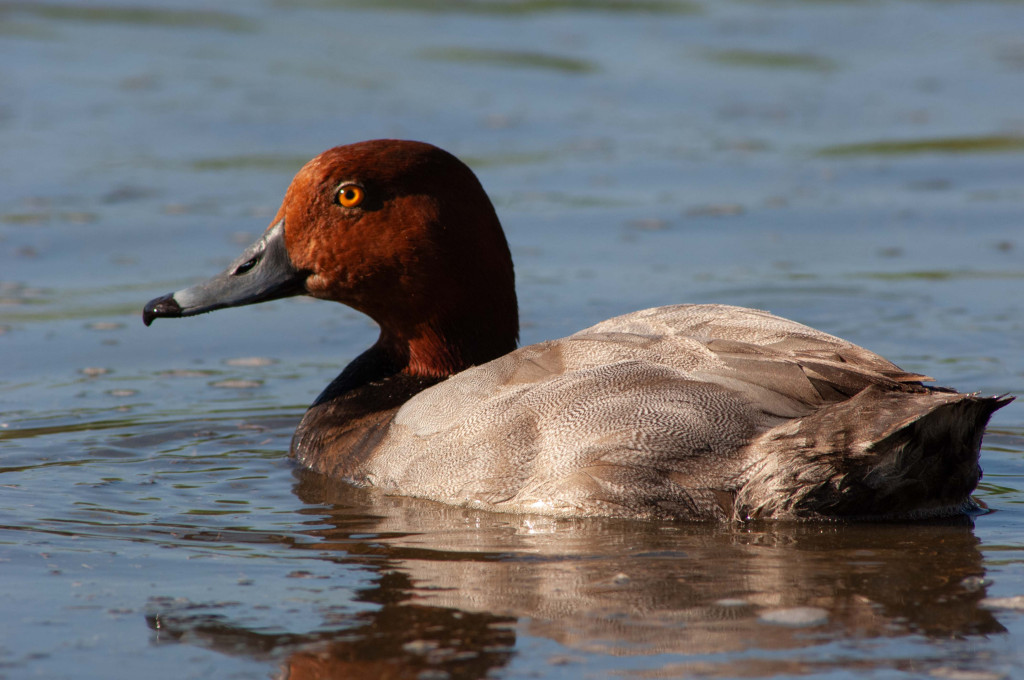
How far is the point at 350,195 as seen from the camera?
625 cm

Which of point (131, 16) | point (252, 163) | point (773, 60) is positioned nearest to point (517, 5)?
point (773, 60)

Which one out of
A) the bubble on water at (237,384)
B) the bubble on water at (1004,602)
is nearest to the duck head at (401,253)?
the bubble on water at (237,384)

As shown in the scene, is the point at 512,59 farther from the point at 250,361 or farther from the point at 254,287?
the point at 254,287

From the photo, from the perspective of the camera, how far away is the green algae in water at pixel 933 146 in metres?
12.3

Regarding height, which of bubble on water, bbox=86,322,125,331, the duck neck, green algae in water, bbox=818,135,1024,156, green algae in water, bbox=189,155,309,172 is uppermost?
green algae in water, bbox=818,135,1024,156

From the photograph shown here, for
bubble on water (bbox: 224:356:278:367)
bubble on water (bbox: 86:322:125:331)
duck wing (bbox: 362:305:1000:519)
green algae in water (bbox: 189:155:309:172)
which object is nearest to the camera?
duck wing (bbox: 362:305:1000:519)

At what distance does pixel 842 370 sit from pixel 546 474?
110 cm

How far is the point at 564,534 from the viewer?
202 inches

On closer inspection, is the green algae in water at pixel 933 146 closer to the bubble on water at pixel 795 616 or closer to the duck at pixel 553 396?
the duck at pixel 553 396

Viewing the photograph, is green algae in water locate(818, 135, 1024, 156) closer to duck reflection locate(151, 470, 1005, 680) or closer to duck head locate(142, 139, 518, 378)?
duck head locate(142, 139, 518, 378)

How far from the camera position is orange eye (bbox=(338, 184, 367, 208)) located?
622 centimetres

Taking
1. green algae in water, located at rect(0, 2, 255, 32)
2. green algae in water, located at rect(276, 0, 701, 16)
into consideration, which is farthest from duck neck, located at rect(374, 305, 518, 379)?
green algae in water, located at rect(276, 0, 701, 16)

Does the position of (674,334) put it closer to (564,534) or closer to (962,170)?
(564,534)

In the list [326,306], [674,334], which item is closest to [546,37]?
[326,306]
